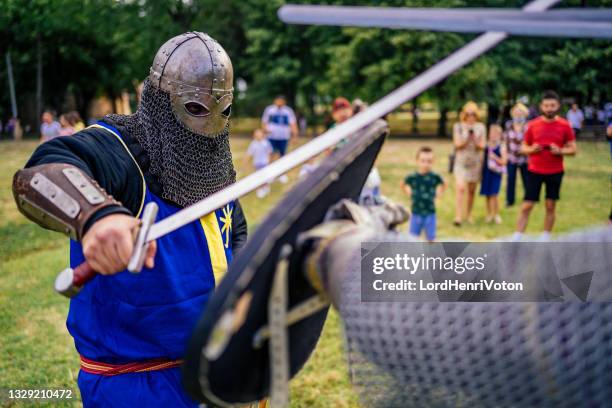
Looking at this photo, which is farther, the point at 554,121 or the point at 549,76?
the point at 549,76

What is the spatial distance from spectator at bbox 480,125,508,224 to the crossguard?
7942mm

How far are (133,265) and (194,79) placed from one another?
3.07 feet

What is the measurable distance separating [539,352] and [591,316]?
0.38 feet

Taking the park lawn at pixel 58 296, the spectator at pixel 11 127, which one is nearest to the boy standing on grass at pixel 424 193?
the park lawn at pixel 58 296

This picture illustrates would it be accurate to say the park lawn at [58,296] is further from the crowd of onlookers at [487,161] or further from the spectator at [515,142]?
the crowd of onlookers at [487,161]

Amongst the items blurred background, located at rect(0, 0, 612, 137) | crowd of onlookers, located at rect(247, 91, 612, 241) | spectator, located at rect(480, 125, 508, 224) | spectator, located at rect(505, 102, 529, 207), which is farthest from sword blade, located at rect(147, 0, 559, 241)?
blurred background, located at rect(0, 0, 612, 137)

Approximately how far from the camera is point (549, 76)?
24953 millimetres

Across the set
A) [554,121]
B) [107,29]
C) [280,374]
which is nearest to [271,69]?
[107,29]

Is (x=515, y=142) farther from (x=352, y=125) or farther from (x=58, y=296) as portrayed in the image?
(x=352, y=125)

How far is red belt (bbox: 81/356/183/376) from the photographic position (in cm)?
190

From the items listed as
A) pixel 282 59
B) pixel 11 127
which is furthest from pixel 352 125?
pixel 11 127

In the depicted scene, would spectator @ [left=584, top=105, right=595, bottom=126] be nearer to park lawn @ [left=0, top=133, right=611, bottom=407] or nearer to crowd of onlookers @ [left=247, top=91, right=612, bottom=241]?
park lawn @ [left=0, top=133, right=611, bottom=407]

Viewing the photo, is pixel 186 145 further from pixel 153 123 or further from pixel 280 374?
pixel 280 374

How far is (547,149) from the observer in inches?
282
